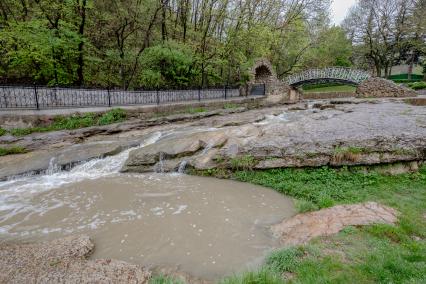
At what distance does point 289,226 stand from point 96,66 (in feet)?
63.2

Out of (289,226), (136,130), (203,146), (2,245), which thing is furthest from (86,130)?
(289,226)

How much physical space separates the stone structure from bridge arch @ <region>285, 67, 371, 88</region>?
1.74 meters

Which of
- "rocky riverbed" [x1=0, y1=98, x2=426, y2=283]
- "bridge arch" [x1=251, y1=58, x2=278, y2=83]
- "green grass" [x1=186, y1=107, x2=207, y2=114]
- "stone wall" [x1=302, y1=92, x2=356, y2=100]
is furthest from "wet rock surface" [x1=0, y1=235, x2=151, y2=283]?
"stone wall" [x1=302, y1=92, x2=356, y2=100]

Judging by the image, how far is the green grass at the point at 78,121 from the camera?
35.9 feet

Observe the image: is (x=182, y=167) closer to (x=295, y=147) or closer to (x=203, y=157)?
(x=203, y=157)

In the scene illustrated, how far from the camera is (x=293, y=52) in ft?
109

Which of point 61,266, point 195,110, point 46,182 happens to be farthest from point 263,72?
point 61,266

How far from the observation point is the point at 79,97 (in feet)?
43.6

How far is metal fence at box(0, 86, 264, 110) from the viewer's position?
37.7 ft

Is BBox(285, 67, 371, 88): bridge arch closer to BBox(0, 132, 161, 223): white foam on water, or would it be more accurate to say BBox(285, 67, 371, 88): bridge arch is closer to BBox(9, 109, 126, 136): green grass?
BBox(9, 109, 126, 136): green grass

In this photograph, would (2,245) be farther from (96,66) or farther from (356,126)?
(96,66)

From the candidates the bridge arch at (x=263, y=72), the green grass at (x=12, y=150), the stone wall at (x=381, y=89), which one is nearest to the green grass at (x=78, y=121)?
the green grass at (x=12, y=150)

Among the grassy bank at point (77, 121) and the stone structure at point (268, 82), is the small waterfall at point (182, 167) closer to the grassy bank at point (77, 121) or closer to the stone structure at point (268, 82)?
the grassy bank at point (77, 121)

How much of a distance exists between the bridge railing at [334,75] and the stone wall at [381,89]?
157 centimetres
